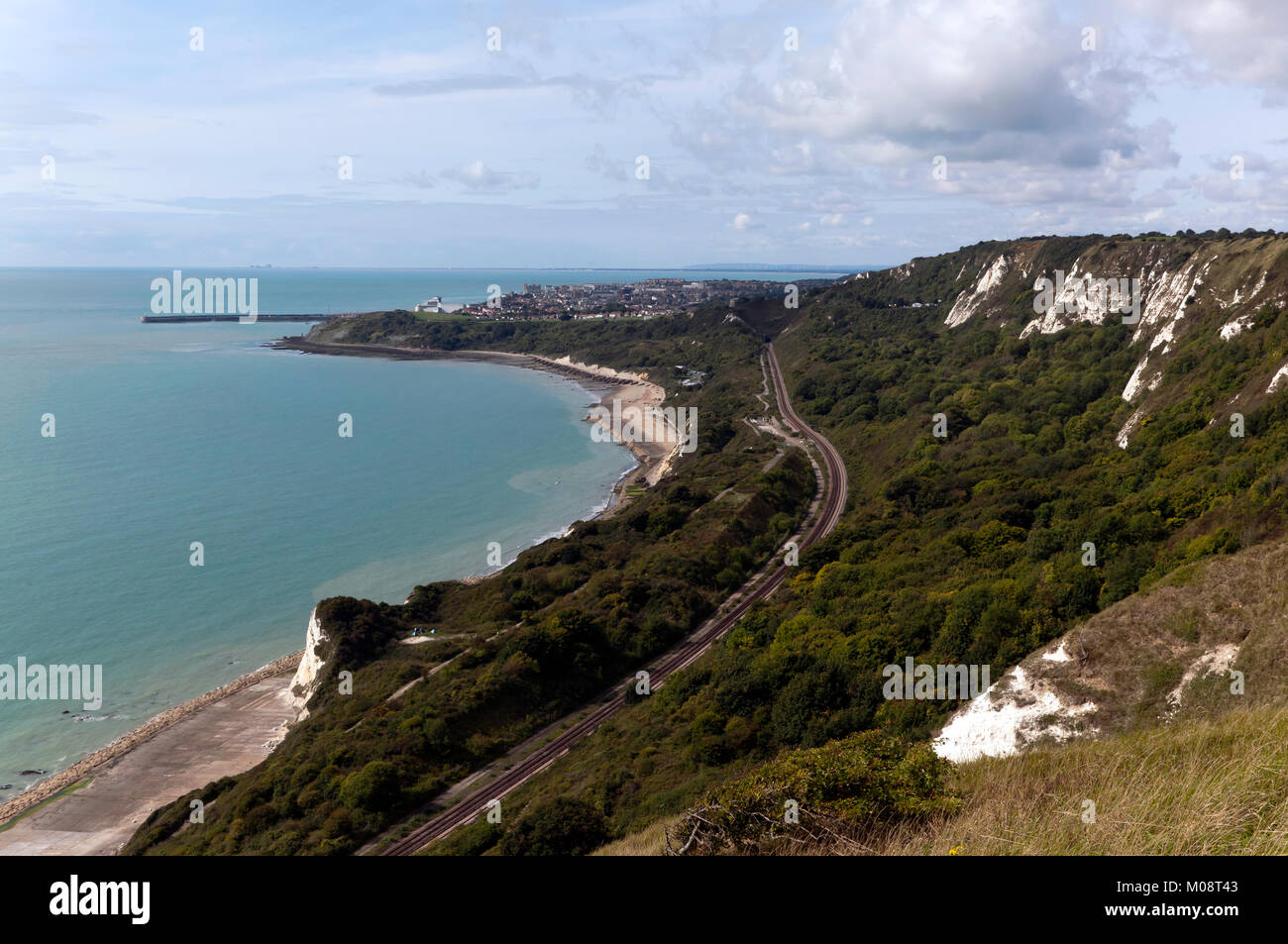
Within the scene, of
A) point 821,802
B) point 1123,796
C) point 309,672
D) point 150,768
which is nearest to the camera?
point 1123,796

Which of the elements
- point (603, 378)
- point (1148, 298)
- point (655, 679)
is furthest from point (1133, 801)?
point (603, 378)

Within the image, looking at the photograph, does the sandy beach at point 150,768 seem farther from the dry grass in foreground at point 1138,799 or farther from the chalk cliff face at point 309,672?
the dry grass in foreground at point 1138,799

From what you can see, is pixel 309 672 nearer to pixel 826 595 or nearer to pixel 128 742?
pixel 128 742

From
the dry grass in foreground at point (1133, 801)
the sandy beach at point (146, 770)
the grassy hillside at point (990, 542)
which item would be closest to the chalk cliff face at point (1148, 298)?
the grassy hillside at point (990, 542)

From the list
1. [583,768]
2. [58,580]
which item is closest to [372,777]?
[583,768]

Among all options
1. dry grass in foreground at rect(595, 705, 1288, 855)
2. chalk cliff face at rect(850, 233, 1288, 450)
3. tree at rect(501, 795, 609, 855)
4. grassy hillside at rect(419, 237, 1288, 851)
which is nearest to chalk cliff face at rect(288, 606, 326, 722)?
grassy hillside at rect(419, 237, 1288, 851)
